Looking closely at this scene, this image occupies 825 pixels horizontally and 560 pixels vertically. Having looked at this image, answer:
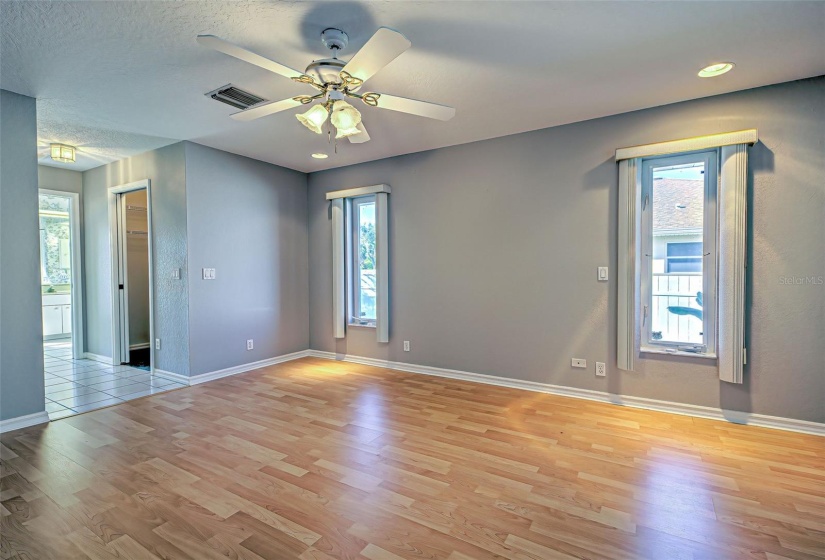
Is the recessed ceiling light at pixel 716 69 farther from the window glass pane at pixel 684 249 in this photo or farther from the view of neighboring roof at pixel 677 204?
the window glass pane at pixel 684 249

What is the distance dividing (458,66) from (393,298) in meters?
2.76

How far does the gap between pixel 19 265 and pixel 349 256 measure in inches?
122

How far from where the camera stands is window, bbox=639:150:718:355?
315 cm

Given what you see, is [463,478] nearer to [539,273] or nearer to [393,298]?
[539,273]

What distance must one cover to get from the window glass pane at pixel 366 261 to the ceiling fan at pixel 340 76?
2408 millimetres

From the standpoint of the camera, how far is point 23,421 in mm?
3000

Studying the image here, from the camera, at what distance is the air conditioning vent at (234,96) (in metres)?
2.91

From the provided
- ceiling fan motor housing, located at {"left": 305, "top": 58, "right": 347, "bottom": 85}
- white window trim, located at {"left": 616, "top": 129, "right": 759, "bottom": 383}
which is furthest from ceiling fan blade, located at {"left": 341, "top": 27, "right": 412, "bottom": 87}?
white window trim, located at {"left": 616, "top": 129, "right": 759, "bottom": 383}

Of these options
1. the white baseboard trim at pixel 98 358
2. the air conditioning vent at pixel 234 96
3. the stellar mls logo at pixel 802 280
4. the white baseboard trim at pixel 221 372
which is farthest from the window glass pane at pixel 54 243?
the stellar mls logo at pixel 802 280

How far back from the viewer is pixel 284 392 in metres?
3.84

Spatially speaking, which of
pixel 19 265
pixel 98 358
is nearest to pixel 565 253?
pixel 19 265

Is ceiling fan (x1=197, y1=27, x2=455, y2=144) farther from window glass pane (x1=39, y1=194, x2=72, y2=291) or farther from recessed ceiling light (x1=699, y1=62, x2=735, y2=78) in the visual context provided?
window glass pane (x1=39, y1=194, x2=72, y2=291)

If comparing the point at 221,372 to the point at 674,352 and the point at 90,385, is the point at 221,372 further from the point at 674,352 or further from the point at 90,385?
the point at 674,352

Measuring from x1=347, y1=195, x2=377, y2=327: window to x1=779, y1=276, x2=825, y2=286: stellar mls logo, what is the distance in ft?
12.7
